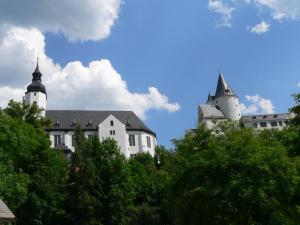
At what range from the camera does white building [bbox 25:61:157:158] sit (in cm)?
8769

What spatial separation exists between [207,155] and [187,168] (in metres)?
1.71

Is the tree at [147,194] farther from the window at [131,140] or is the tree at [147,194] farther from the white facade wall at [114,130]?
the window at [131,140]

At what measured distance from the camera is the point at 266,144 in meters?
31.1

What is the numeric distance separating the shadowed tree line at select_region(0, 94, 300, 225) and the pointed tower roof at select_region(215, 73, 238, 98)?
64.1 metres

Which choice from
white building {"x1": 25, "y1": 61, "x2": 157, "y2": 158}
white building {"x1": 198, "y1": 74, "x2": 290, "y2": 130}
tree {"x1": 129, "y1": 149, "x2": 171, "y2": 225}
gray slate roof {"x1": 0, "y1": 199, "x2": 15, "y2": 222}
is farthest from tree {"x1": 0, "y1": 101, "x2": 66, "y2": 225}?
white building {"x1": 198, "y1": 74, "x2": 290, "y2": 130}

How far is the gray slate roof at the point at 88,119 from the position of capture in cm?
8981

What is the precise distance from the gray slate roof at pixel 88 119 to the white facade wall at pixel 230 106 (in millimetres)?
33920

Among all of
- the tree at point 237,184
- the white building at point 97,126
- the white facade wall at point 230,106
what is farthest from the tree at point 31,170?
the white facade wall at point 230,106

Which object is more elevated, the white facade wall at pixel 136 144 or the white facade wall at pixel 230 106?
the white facade wall at pixel 230 106

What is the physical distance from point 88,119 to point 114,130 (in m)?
7.67

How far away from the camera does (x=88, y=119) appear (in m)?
92.8

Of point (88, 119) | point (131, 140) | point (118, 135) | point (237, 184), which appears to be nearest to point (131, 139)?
point (131, 140)

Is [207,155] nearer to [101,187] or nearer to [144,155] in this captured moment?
[101,187]

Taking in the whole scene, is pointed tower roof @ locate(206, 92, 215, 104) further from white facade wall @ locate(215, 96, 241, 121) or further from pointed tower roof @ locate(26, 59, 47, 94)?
pointed tower roof @ locate(26, 59, 47, 94)
